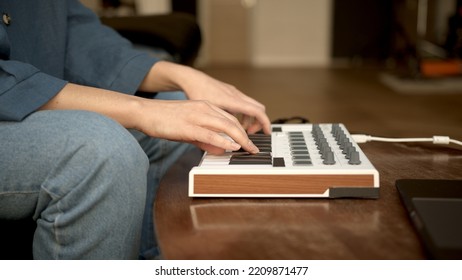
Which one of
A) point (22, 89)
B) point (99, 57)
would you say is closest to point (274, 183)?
point (22, 89)

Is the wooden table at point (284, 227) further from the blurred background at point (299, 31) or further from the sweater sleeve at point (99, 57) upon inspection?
the blurred background at point (299, 31)

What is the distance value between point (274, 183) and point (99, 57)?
471 millimetres

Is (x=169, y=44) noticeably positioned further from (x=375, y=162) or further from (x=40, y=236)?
(x=40, y=236)

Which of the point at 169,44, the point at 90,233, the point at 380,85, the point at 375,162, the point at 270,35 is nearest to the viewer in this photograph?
the point at 90,233

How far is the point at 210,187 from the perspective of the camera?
59cm

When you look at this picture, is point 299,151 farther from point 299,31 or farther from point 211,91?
point 299,31

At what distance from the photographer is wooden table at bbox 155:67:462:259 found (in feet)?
1.54

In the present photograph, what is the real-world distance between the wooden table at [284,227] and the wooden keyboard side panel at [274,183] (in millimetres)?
10

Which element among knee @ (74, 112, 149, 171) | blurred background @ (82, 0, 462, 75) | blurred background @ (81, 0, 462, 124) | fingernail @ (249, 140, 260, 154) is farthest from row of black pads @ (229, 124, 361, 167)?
blurred background @ (82, 0, 462, 75)

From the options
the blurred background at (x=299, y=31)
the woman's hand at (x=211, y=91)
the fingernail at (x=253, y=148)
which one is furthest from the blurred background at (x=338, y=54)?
the fingernail at (x=253, y=148)

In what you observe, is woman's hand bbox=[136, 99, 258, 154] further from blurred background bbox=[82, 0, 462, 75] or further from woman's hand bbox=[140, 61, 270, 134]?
blurred background bbox=[82, 0, 462, 75]

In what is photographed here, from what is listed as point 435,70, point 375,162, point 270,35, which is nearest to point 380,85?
point 435,70
